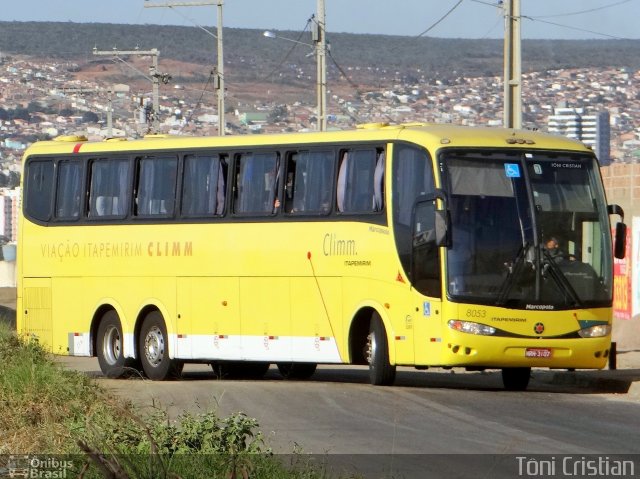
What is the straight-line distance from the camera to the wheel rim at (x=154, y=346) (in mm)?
23797

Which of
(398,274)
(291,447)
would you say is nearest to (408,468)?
(291,447)

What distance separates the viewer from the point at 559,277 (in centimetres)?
2002

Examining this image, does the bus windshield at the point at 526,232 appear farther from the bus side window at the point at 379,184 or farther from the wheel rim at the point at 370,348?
the wheel rim at the point at 370,348

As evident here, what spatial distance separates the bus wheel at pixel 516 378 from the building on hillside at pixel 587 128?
9232 cm

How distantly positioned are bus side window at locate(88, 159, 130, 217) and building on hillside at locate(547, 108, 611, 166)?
9037cm

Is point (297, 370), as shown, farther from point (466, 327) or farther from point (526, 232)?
point (526, 232)

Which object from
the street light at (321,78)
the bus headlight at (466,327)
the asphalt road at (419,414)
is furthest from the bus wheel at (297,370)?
the street light at (321,78)

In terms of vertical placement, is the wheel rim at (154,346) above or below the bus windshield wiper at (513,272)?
below

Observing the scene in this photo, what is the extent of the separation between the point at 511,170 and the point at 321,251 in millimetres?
2823

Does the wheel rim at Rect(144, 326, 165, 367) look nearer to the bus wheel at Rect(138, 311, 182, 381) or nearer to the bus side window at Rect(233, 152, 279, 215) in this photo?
the bus wheel at Rect(138, 311, 182, 381)

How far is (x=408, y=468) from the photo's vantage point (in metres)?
12.6

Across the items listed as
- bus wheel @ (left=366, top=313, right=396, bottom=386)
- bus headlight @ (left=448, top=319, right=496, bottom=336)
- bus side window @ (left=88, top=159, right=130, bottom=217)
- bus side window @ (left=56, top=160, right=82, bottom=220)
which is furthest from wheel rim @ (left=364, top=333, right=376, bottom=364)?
→ bus side window @ (left=56, top=160, right=82, bottom=220)

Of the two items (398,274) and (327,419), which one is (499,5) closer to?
(398,274)

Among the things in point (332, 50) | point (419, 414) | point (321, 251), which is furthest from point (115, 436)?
point (332, 50)
